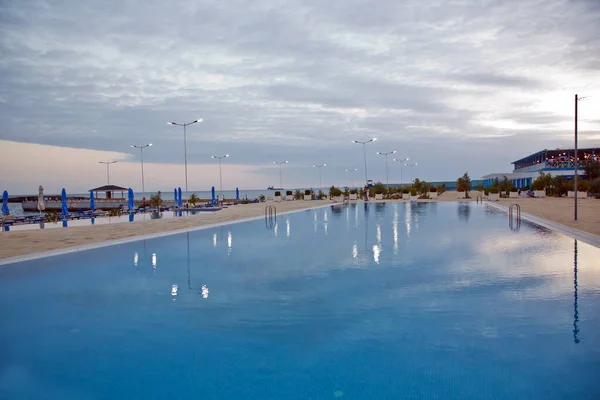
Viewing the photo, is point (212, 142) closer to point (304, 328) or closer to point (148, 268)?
point (148, 268)

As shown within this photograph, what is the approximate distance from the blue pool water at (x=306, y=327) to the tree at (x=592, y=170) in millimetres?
56649

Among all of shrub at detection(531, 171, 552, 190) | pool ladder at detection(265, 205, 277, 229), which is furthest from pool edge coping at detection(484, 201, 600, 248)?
shrub at detection(531, 171, 552, 190)

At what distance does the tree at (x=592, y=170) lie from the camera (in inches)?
2237

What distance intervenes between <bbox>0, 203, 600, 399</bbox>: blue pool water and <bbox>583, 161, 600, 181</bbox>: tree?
56.6m

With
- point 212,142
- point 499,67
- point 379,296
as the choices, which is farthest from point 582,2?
point 212,142

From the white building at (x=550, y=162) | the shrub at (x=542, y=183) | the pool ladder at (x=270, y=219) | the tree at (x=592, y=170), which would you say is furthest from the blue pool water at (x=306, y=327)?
the white building at (x=550, y=162)

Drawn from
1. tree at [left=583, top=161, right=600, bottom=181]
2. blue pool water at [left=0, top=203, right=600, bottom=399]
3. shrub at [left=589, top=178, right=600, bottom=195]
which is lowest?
blue pool water at [left=0, top=203, right=600, bottom=399]

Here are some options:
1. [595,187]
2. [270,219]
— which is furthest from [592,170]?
[270,219]

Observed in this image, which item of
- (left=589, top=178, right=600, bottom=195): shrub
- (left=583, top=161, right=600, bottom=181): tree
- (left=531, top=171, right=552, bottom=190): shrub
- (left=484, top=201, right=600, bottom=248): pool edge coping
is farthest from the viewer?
(left=583, top=161, right=600, bottom=181): tree

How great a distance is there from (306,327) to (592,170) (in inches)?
2626

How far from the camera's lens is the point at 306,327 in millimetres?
A: 5645

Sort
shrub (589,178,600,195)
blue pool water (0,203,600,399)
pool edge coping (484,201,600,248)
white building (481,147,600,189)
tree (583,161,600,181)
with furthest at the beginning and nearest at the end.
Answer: white building (481,147,600,189)
tree (583,161,600,181)
shrub (589,178,600,195)
pool edge coping (484,201,600,248)
blue pool water (0,203,600,399)

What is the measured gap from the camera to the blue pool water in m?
4.07

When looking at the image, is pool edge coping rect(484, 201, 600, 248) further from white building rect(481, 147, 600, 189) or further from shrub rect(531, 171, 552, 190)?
white building rect(481, 147, 600, 189)
